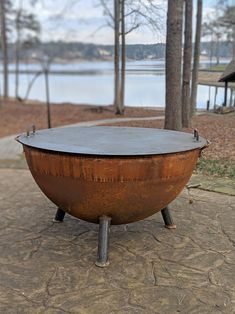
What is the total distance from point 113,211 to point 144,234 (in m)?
0.64

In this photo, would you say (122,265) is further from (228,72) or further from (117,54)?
(117,54)

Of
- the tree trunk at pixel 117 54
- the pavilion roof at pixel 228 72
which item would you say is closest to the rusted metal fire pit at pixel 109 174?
the pavilion roof at pixel 228 72

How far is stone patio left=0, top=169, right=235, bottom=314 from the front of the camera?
6.92ft

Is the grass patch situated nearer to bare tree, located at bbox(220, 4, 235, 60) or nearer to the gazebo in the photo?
the gazebo

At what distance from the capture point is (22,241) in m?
2.91

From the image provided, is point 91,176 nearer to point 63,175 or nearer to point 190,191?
point 63,175

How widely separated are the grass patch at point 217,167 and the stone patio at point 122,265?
1183mm

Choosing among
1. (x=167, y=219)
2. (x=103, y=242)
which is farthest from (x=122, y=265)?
(x=167, y=219)

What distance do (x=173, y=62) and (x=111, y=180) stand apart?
405 centimetres

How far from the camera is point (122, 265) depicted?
2539 millimetres

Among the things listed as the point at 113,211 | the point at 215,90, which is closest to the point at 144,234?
the point at 113,211

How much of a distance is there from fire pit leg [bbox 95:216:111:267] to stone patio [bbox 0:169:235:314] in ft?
0.18

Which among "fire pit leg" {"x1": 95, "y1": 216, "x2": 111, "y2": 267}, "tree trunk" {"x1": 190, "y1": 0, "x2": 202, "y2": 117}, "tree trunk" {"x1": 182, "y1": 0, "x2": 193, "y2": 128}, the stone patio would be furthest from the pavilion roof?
"fire pit leg" {"x1": 95, "y1": 216, "x2": 111, "y2": 267}

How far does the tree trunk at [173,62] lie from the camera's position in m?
5.71
